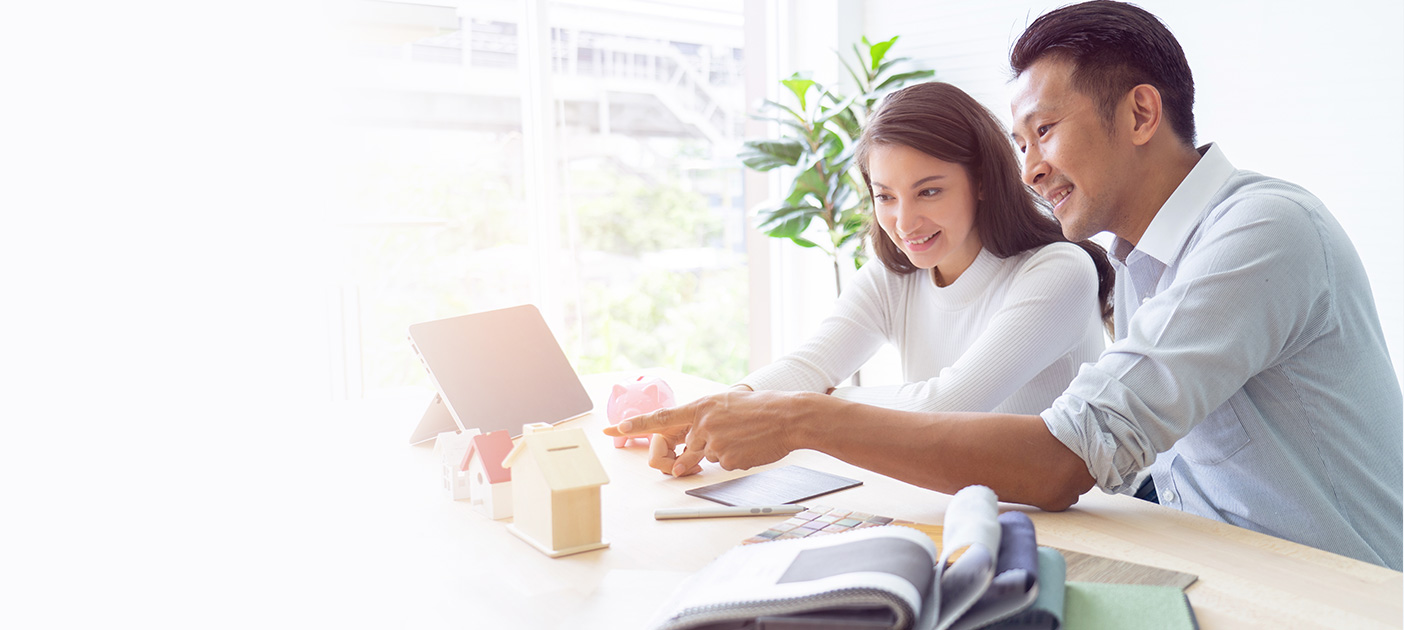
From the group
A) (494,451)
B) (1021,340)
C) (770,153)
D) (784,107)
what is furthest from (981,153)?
(770,153)

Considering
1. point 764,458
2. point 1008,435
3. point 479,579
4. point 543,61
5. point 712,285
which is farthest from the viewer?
point 712,285

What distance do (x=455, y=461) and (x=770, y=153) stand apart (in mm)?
2051

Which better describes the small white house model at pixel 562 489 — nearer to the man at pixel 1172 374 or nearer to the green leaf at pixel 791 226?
the man at pixel 1172 374

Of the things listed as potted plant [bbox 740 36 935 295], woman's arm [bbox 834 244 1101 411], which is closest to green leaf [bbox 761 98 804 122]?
potted plant [bbox 740 36 935 295]

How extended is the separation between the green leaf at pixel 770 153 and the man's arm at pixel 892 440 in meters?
1.93

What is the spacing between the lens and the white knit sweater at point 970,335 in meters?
1.51

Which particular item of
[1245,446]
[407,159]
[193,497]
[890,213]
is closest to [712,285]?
[407,159]

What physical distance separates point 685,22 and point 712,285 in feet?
3.81

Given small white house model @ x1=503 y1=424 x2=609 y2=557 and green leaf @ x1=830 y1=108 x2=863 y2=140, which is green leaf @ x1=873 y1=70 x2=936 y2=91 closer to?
green leaf @ x1=830 y1=108 x2=863 y2=140

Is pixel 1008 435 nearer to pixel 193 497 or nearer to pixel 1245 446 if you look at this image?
pixel 1245 446

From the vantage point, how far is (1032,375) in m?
1.55

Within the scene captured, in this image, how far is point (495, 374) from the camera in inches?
61.7

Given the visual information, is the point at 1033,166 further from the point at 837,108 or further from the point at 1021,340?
the point at 837,108

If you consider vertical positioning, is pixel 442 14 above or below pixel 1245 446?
above
